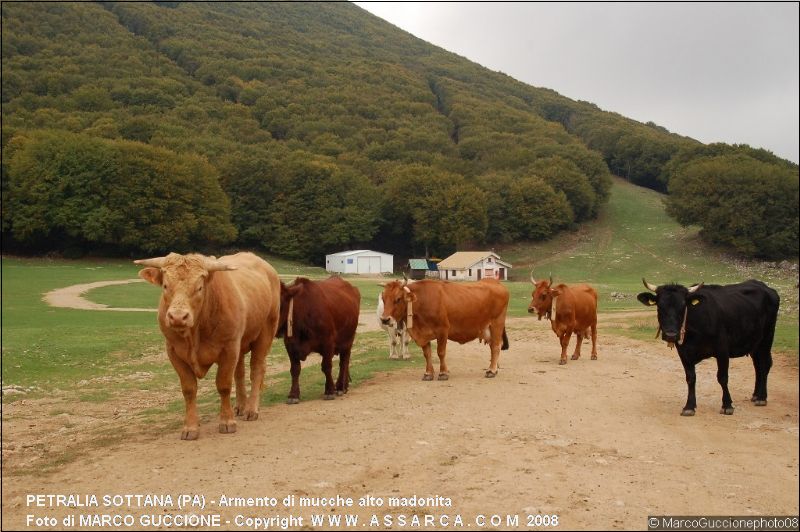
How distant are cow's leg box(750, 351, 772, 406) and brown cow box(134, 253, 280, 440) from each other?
8680 mm

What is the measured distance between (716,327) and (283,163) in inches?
3467

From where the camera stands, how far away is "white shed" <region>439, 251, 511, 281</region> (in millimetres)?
75562

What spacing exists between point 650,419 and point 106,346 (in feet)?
54.0

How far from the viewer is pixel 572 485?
7.67 metres

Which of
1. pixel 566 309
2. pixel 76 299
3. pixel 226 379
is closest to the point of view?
pixel 226 379

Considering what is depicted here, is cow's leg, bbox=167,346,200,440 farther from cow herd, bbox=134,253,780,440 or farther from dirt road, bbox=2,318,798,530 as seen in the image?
dirt road, bbox=2,318,798,530

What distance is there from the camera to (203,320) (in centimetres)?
1009

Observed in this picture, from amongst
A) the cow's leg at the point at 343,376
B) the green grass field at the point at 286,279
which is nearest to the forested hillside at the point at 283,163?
the green grass field at the point at 286,279

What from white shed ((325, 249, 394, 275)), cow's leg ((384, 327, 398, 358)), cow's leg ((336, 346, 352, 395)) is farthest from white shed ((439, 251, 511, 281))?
cow's leg ((336, 346, 352, 395))

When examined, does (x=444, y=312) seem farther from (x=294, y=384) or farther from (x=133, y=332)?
(x=133, y=332)

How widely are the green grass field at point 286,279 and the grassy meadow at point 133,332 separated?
0.05m

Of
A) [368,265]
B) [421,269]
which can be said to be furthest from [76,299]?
[421,269]

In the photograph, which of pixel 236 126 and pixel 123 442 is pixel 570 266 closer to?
pixel 123 442

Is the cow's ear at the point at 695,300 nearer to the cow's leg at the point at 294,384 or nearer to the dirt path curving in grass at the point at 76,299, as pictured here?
the cow's leg at the point at 294,384
